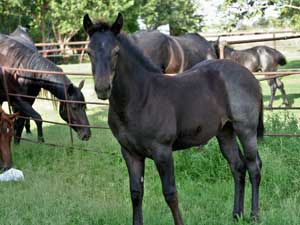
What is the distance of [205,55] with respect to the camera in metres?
10.1

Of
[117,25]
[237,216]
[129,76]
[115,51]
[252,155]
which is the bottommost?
[237,216]

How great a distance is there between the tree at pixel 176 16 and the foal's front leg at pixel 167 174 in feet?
118

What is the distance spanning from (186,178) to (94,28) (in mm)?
2474

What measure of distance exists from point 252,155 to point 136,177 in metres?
1.07

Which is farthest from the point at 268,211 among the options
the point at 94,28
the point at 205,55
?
the point at 205,55

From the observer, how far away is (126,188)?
15.9 ft

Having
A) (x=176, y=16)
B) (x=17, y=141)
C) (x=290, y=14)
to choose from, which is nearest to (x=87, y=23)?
(x=17, y=141)

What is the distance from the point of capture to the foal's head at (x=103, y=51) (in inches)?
113

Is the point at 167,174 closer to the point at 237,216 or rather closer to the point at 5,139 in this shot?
the point at 237,216

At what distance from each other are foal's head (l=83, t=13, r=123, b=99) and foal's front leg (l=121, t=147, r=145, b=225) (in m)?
0.77

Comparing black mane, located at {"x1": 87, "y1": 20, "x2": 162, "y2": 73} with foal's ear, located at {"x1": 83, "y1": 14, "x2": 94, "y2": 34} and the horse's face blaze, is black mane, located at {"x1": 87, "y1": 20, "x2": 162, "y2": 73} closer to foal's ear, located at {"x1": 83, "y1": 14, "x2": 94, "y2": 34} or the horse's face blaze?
foal's ear, located at {"x1": 83, "y1": 14, "x2": 94, "y2": 34}

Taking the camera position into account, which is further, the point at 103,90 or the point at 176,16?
the point at 176,16

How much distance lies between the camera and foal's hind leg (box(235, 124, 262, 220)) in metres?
3.85

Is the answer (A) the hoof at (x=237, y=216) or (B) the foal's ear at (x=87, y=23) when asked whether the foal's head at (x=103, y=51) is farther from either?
(A) the hoof at (x=237, y=216)
